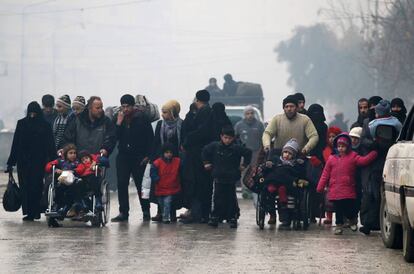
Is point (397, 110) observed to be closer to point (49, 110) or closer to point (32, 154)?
point (32, 154)

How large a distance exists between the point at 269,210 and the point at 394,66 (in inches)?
2153

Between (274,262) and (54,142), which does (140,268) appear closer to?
(274,262)

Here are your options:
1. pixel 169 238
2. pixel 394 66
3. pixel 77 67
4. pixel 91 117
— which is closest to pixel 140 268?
pixel 169 238

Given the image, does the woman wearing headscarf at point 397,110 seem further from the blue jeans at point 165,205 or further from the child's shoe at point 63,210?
the child's shoe at point 63,210

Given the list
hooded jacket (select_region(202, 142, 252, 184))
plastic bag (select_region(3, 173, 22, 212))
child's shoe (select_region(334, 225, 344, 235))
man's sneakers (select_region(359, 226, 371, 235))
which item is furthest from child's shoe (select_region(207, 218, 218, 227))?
plastic bag (select_region(3, 173, 22, 212))

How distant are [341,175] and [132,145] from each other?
349cm

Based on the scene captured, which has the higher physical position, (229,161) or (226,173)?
(229,161)

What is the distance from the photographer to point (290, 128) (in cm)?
2133

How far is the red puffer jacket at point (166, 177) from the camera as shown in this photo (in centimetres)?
2156

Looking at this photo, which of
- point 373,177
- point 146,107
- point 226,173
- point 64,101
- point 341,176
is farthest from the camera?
point 146,107

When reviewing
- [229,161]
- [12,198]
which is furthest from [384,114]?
[12,198]

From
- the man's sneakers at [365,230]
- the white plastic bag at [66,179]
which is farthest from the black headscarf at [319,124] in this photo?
the white plastic bag at [66,179]

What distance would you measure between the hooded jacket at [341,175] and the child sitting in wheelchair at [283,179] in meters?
0.39

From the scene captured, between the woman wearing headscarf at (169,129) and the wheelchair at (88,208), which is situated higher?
the woman wearing headscarf at (169,129)
